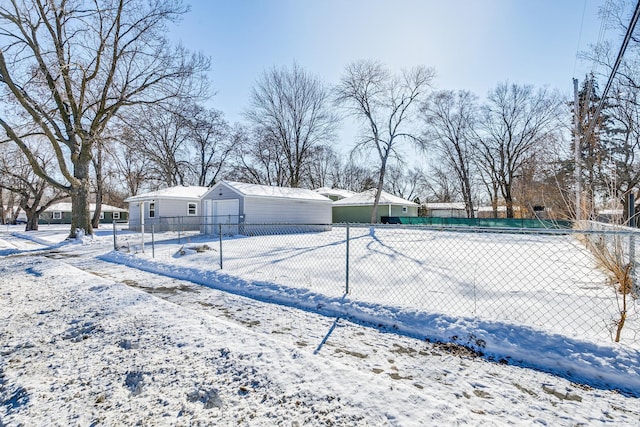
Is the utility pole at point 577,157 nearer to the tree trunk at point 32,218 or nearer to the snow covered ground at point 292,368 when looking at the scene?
the snow covered ground at point 292,368

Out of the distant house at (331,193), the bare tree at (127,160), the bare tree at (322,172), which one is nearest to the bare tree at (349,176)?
the bare tree at (322,172)

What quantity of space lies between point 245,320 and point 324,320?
3.37 feet

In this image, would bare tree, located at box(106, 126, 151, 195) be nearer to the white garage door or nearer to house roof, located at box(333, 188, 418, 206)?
the white garage door

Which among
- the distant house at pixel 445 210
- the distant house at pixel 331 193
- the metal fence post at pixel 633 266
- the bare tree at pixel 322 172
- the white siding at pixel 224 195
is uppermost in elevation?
the bare tree at pixel 322 172

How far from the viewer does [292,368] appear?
2.66 m

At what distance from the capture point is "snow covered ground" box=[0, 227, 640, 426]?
6.92ft

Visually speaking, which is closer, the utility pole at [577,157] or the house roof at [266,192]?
the utility pole at [577,157]

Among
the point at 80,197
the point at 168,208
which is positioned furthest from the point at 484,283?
the point at 168,208

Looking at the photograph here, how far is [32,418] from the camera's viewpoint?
2.03 m

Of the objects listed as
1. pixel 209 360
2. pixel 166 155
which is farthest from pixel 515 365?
pixel 166 155

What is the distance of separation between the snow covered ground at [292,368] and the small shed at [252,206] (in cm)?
1112

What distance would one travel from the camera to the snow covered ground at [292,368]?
2109 millimetres

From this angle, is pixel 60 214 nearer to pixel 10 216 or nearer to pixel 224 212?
pixel 10 216

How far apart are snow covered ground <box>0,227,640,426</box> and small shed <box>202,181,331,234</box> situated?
36.5 feet
